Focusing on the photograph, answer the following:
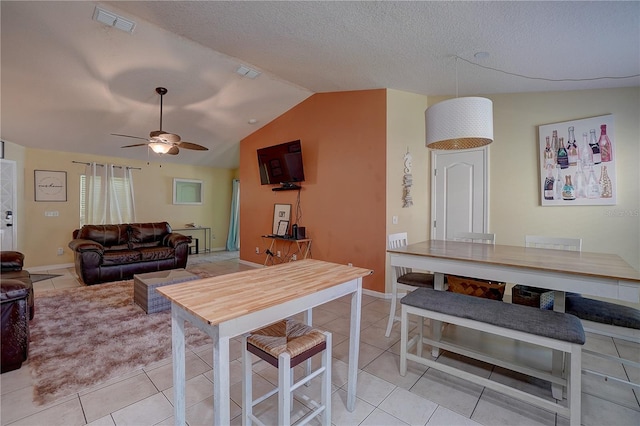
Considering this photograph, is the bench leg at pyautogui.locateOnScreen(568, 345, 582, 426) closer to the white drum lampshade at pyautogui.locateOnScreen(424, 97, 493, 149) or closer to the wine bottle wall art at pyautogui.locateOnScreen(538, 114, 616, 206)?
the white drum lampshade at pyautogui.locateOnScreen(424, 97, 493, 149)

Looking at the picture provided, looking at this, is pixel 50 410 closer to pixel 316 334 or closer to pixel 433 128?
pixel 316 334

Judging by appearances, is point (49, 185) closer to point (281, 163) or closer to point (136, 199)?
point (136, 199)

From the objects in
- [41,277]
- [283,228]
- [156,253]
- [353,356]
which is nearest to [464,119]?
[353,356]

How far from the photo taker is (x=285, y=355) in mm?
1306

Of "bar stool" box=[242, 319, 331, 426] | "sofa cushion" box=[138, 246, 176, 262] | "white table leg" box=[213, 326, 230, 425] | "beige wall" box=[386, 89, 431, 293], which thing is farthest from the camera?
"sofa cushion" box=[138, 246, 176, 262]

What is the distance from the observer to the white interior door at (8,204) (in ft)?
15.2

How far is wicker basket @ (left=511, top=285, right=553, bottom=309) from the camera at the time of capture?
7.14 ft

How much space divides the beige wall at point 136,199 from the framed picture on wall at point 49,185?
0.21 ft

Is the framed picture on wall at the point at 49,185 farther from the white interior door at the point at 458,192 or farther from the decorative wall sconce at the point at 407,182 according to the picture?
the white interior door at the point at 458,192

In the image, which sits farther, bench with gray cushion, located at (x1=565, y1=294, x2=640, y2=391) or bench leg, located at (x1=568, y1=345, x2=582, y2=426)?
bench with gray cushion, located at (x1=565, y1=294, x2=640, y2=391)

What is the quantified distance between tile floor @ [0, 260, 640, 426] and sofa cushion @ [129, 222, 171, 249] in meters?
3.37

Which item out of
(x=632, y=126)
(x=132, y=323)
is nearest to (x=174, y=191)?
(x=132, y=323)

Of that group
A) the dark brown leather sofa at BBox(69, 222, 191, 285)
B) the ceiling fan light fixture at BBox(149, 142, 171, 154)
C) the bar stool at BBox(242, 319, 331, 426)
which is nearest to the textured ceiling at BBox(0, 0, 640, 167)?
the ceiling fan light fixture at BBox(149, 142, 171, 154)

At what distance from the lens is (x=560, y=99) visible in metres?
3.43
